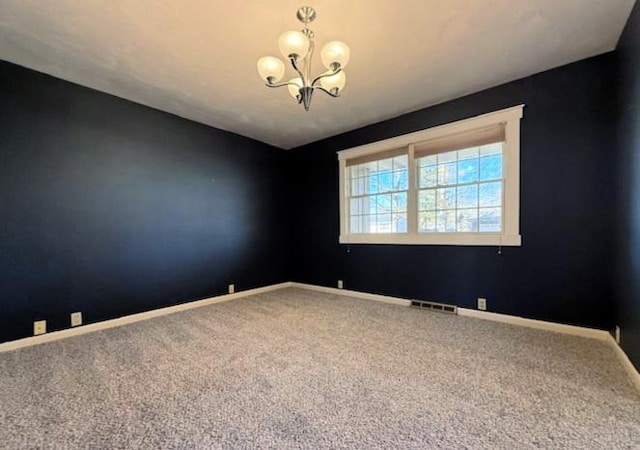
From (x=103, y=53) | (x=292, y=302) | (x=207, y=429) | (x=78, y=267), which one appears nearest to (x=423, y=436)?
(x=207, y=429)

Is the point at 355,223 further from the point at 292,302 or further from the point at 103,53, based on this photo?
the point at 103,53

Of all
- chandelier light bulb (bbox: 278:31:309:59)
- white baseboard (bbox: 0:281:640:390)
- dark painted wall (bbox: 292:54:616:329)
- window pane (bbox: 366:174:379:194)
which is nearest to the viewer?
chandelier light bulb (bbox: 278:31:309:59)

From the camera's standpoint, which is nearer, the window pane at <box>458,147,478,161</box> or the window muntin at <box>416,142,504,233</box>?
the window muntin at <box>416,142,504,233</box>

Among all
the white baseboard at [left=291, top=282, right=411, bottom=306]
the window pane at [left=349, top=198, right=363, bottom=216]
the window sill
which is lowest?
the white baseboard at [left=291, top=282, right=411, bottom=306]

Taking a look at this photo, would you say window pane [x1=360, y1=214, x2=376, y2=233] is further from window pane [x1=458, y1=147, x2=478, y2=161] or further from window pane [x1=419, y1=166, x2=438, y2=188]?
window pane [x1=458, y1=147, x2=478, y2=161]

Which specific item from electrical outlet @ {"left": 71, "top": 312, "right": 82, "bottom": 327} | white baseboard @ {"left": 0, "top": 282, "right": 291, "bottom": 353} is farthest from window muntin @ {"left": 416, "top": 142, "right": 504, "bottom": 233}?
electrical outlet @ {"left": 71, "top": 312, "right": 82, "bottom": 327}

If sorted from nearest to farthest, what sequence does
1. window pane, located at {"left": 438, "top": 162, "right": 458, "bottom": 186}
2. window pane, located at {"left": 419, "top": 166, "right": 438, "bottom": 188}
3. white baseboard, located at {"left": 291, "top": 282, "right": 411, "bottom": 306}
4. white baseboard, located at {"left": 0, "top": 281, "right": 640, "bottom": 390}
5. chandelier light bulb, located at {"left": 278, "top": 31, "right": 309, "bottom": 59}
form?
chandelier light bulb, located at {"left": 278, "top": 31, "right": 309, "bottom": 59} < white baseboard, located at {"left": 0, "top": 281, "right": 640, "bottom": 390} < window pane, located at {"left": 438, "top": 162, "right": 458, "bottom": 186} < window pane, located at {"left": 419, "top": 166, "right": 438, "bottom": 188} < white baseboard, located at {"left": 291, "top": 282, "right": 411, "bottom": 306}

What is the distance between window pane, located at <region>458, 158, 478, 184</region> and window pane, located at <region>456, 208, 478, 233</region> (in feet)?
1.20

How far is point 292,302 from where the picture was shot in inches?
160

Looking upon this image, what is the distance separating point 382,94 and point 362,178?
55.5 inches

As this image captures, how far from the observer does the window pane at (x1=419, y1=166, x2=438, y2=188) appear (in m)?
Result: 3.62

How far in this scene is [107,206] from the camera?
316 cm

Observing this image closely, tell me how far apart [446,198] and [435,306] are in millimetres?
1380

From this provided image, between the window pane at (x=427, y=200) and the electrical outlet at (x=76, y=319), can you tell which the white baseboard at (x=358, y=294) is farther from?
the electrical outlet at (x=76, y=319)
